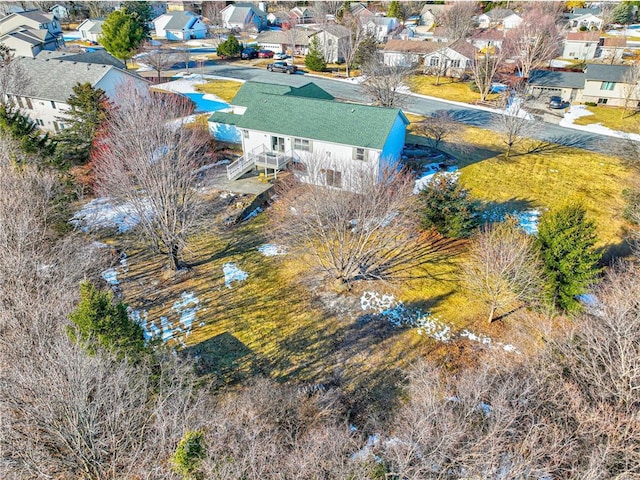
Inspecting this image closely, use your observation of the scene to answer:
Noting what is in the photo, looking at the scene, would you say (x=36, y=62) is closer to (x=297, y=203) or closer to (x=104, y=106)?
(x=104, y=106)

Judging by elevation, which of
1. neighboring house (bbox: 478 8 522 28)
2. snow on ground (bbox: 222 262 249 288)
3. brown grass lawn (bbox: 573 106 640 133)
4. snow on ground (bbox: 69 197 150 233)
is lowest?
snow on ground (bbox: 222 262 249 288)

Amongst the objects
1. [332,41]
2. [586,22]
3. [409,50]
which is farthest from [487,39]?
[586,22]

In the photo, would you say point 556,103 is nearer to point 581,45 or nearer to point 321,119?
point 581,45

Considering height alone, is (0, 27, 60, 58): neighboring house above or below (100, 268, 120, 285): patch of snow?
above

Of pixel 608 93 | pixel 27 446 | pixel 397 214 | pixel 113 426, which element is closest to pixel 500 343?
pixel 397 214

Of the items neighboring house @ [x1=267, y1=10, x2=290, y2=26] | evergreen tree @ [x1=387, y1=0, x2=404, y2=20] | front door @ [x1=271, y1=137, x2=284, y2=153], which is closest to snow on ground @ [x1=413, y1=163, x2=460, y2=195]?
front door @ [x1=271, y1=137, x2=284, y2=153]

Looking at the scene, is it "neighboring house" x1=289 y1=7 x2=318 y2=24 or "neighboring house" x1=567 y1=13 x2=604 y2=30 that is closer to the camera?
"neighboring house" x1=567 y1=13 x2=604 y2=30

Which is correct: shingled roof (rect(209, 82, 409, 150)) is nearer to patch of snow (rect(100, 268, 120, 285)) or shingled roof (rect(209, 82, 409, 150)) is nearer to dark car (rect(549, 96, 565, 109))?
patch of snow (rect(100, 268, 120, 285))
